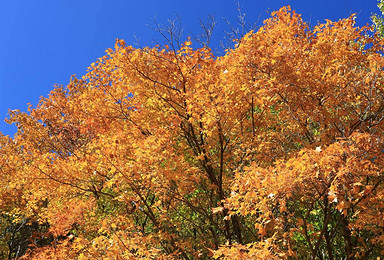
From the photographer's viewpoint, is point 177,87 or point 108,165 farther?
point 177,87

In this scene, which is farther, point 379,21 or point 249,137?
point 379,21

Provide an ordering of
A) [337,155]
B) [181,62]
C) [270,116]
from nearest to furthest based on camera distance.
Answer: [337,155] → [181,62] → [270,116]

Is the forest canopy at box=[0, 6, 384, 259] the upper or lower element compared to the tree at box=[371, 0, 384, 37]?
lower

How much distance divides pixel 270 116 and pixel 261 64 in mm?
3015

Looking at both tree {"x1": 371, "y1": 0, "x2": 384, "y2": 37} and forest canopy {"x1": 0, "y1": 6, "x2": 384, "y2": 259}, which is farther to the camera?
tree {"x1": 371, "y1": 0, "x2": 384, "y2": 37}

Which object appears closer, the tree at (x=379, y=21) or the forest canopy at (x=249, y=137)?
the forest canopy at (x=249, y=137)

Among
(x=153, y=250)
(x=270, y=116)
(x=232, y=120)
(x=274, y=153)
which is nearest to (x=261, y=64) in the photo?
Result: (x=232, y=120)

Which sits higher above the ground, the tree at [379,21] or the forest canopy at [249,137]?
the tree at [379,21]

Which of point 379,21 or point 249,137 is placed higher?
point 379,21

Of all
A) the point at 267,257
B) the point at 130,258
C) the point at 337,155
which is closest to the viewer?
the point at 337,155

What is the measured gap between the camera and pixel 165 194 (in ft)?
26.8

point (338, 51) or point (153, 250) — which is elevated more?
point (338, 51)

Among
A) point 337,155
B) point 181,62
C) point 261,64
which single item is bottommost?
point 337,155

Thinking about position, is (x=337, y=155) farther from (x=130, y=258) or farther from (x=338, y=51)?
(x=130, y=258)
